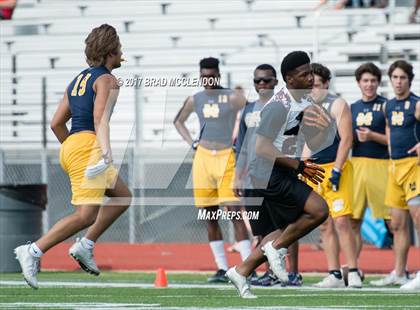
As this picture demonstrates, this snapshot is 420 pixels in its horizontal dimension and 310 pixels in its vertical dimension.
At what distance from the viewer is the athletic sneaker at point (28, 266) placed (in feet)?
27.7

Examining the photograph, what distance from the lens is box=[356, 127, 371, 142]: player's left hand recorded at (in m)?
11.6

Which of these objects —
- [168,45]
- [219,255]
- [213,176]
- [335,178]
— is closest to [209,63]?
[213,176]

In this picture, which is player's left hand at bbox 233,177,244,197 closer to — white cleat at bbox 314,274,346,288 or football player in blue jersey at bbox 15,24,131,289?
white cleat at bbox 314,274,346,288

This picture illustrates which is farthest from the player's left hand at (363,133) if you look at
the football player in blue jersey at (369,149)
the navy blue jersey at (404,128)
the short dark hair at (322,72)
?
the short dark hair at (322,72)

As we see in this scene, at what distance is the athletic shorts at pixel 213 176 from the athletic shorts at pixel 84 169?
341 centimetres

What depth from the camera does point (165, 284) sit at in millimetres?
10453

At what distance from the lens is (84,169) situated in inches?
335

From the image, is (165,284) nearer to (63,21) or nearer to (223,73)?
(223,73)

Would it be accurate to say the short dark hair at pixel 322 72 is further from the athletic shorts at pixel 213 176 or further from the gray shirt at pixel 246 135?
the athletic shorts at pixel 213 176

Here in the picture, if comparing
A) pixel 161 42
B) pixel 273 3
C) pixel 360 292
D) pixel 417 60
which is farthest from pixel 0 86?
pixel 360 292

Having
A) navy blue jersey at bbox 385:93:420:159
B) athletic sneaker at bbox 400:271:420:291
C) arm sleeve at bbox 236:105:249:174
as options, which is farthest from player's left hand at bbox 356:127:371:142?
athletic sneaker at bbox 400:271:420:291

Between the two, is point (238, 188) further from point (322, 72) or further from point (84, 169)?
point (84, 169)

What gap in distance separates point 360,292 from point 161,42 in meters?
11.1

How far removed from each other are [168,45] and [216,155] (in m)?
8.53
